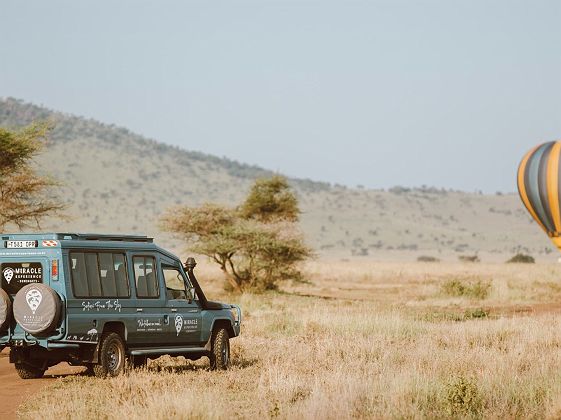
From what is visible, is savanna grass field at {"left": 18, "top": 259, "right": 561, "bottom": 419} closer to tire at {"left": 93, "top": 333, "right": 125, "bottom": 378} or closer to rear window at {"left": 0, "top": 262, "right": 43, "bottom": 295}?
tire at {"left": 93, "top": 333, "right": 125, "bottom": 378}

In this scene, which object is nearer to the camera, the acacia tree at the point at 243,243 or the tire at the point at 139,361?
the tire at the point at 139,361

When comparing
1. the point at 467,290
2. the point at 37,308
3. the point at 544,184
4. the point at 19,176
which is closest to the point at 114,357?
the point at 37,308

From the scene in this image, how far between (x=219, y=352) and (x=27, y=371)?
3.29 meters

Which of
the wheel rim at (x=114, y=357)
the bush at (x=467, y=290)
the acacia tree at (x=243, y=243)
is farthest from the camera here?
the acacia tree at (x=243, y=243)

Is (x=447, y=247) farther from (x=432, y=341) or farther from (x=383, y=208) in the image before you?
(x=432, y=341)

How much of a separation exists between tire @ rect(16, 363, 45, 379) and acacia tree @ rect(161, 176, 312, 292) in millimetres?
26398

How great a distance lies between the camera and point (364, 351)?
20000 mm

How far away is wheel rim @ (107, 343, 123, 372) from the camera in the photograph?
1664 centimetres

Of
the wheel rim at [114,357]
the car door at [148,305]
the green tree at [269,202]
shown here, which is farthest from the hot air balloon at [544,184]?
the wheel rim at [114,357]

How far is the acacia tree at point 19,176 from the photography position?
37.2m

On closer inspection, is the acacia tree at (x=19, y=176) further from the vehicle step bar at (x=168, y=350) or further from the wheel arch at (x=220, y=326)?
the vehicle step bar at (x=168, y=350)

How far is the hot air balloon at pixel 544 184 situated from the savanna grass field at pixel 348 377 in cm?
1366

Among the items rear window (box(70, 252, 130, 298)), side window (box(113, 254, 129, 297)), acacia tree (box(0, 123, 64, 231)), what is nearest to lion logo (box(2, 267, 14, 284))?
rear window (box(70, 252, 130, 298))

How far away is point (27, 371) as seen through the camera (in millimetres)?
17266
